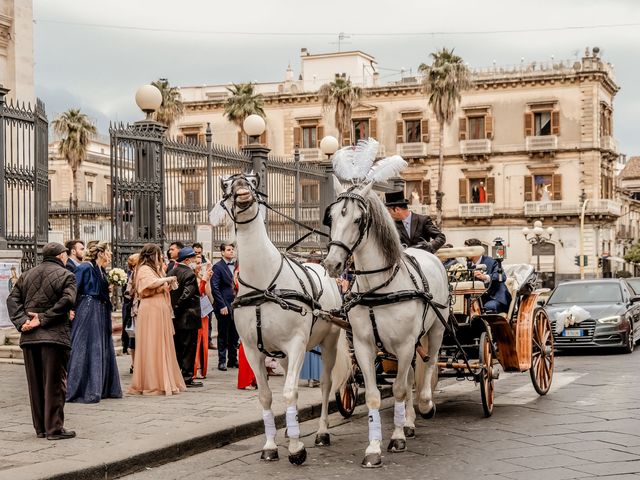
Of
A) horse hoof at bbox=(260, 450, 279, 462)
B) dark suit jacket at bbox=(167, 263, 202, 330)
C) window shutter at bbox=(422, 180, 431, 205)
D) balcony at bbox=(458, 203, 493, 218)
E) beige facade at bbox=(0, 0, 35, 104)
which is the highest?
beige facade at bbox=(0, 0, 35, 104)

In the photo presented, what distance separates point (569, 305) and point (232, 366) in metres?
7.63

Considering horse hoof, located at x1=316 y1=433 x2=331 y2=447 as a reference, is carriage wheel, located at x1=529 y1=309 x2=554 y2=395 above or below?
above

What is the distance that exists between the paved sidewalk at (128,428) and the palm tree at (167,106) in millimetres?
40952

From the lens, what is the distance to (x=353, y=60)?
206ft

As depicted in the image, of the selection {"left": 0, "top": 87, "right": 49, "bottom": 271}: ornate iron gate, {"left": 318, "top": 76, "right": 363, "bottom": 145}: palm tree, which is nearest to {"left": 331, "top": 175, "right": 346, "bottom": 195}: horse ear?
{"left": 0, "top": 87, "right": 49, "bottom": 271}: ornate iron gate

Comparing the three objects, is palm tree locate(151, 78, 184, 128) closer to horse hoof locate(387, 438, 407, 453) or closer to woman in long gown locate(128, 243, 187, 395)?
woman in long gown locate(128, 243, 187, 395)

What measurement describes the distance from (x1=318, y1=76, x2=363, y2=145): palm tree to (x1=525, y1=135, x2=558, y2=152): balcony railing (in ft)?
36.7

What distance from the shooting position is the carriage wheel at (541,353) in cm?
1124

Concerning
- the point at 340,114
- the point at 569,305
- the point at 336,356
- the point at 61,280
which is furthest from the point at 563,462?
the point at 340,114

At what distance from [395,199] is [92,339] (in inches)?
157

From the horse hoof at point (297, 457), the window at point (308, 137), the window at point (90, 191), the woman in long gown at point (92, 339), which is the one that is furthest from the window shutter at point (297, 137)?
the horse hoof at point (297, 457)

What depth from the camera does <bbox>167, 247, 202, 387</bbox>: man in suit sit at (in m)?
12.1

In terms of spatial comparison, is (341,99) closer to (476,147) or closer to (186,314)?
(476,147)

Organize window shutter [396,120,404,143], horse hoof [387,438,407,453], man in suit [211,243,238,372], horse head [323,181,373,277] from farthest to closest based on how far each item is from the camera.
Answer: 1. window shutter [396,120,404,143]
2. man in suit [211,243,238,372]
3. horse hoof [387,438,407,453]
4. horse head [323,181,373,277]
